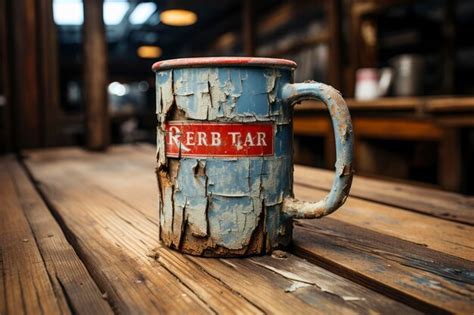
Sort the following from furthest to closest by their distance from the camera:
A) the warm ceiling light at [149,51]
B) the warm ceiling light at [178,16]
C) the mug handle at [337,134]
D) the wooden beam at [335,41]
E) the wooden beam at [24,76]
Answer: the warm ceiling light at [149,51] → the warm ceiling light at [178,16] → the wooden beam at [335,41] → the wooden beam at [24,76] → the mug handle at [337,134]

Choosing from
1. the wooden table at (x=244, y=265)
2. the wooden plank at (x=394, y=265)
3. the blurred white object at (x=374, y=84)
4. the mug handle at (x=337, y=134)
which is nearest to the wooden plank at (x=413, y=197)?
the wooden table at (x=244, y=265)

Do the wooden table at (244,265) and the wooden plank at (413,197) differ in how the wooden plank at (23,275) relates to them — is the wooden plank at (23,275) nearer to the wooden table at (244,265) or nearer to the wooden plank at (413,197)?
the wooden table at (244,265)

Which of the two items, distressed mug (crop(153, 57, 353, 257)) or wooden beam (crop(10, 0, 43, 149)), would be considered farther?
wooden beam (crop(10, 0, 43, 149))

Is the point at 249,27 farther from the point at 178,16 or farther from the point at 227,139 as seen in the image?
the point at 227,139

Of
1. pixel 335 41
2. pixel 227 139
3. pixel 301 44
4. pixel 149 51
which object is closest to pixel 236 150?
pixel 227 139

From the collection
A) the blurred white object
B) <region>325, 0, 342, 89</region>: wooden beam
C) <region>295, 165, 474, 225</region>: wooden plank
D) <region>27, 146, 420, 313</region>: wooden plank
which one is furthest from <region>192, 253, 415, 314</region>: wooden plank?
<region>325, 0, 342, 89</region>: wooden beam

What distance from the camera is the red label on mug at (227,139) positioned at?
0.76 m

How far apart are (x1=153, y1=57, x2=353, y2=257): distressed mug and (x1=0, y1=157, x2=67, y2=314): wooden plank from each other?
23 cm

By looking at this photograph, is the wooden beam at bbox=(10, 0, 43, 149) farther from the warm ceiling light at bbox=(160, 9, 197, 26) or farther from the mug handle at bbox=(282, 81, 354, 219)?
the warm ceiling light at bbox=(160, 9, 197, 26)

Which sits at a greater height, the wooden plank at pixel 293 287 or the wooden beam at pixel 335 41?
the wooden beam at pixel 335 41

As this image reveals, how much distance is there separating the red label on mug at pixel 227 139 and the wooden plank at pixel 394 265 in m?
0.21

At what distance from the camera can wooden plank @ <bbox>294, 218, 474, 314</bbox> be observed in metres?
0.61

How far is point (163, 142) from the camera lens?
0.83m

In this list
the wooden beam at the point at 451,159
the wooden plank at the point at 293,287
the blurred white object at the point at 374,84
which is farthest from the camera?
the blurred white object at the point at 374,84
